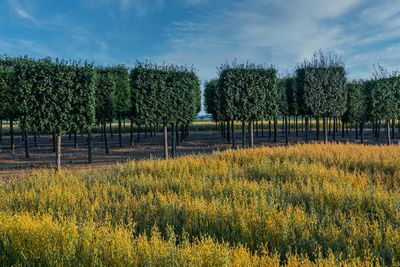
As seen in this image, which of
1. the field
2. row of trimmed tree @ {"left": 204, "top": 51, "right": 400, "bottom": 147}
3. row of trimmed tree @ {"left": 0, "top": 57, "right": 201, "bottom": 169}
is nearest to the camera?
the field

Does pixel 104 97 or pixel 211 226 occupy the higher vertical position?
pixel 104 97

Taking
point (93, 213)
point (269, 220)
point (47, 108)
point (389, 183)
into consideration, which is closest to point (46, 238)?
point (93, 213)

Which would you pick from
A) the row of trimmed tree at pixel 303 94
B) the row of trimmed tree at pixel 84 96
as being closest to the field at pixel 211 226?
the row of trimmed tree at pixel 84 96

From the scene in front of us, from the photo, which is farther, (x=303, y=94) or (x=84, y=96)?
(x=303, y=94)

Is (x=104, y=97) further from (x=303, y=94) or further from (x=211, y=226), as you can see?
(x=211, y=226)

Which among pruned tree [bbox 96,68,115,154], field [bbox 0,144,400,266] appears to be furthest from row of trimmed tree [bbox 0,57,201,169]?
field [bbox 0,144,400,266]

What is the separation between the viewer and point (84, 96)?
20.0 m

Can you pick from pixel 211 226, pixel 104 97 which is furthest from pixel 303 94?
pixel 211 226

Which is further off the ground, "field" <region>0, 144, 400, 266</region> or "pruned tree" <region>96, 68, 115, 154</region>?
"pruned tree" <region>96, 68, 115, 154</region>

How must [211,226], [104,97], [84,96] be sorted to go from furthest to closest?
[104,97], [84,96], [211,226]

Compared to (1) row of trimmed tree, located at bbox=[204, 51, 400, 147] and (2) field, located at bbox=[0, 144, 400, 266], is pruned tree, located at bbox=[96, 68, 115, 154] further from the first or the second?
(2) field, located at bbox=[0, 144, 400, 266]

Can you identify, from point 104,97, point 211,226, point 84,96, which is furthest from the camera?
point 104,97

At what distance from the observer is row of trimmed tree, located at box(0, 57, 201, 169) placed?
1911 cm

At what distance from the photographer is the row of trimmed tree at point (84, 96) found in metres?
19.1
